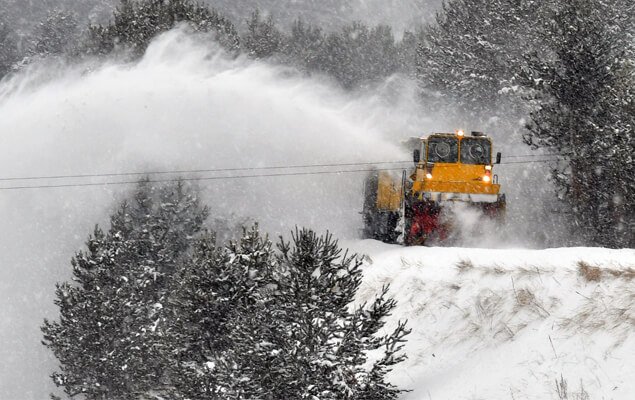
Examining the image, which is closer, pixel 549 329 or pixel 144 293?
pixel 549 329

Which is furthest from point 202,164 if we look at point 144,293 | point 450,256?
point 450,256

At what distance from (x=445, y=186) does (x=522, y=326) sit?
35.2ft

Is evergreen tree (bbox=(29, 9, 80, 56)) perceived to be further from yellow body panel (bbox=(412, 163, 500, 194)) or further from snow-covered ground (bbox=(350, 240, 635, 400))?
snow-covered ground (bbox=(350, 240, 635, 400))

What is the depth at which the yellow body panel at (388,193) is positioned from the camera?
25.4 m

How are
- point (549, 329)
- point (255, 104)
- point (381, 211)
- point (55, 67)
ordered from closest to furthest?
point (549, 329) → point (381, 211) → point (255, 104) → point (55, 67)

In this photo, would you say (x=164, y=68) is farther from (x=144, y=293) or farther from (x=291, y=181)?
(x=144, y=293)

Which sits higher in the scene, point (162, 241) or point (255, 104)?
point (255, 104)

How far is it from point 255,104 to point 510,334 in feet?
78.0

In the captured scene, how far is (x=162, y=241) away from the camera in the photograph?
116 ft

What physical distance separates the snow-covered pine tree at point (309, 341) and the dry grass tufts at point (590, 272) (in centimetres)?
276

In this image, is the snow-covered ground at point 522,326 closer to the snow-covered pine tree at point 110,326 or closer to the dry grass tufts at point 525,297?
the dry grass tufts at point 525,297

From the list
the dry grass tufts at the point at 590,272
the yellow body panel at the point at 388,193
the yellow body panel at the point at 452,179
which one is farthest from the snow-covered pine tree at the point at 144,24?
the dry grass tufts at the point at 590,272

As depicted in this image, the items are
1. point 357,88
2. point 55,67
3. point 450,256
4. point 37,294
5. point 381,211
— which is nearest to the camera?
point 450,256

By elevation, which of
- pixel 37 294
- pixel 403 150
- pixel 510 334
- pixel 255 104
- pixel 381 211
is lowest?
pixel 37 294
